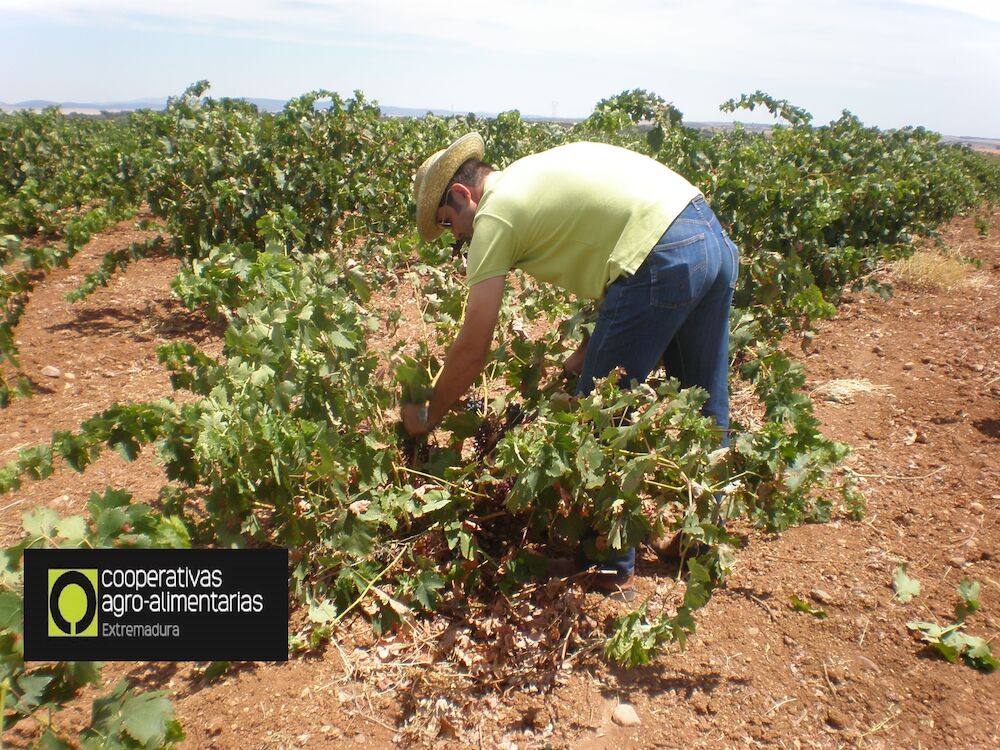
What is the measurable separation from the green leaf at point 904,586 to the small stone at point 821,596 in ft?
0.79

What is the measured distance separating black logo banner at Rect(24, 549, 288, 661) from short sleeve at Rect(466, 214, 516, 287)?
1.05 metres

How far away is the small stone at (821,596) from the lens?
8.81 feet

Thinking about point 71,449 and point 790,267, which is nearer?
point 71,449

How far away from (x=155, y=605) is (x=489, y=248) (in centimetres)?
136

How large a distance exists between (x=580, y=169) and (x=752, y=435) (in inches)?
43.2

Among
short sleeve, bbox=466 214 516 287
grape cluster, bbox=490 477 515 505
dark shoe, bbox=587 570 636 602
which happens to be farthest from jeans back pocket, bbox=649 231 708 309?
dark shoe, bbox=587 570 636 602

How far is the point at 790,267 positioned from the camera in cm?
398

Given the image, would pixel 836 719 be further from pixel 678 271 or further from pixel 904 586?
pixel 678 271

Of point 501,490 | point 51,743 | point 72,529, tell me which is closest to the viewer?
point 51,743

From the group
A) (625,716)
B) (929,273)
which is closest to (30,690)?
(625,716)

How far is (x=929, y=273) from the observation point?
7.63 meters

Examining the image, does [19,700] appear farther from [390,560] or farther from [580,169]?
[580,169]

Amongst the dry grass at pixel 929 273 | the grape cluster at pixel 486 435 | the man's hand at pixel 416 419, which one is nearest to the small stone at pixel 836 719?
the grape cluster at pixel 486 435

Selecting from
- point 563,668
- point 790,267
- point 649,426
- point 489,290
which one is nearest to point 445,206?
point 489,290
